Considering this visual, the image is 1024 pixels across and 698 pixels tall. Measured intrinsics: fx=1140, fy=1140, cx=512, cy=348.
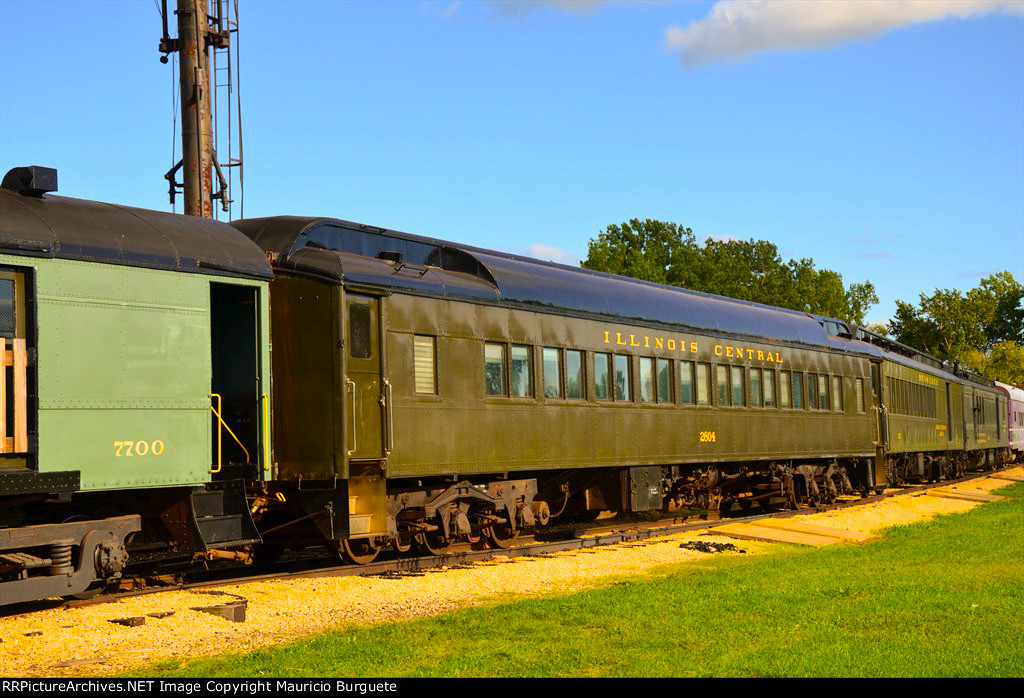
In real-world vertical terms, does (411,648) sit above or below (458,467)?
below

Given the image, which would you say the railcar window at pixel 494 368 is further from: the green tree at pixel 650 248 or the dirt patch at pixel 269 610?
the green tree at pixel 650 248

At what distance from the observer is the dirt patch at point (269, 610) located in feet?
27.9

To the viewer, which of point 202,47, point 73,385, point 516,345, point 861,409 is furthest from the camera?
point 861,409

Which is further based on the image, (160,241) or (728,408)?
(728,408)

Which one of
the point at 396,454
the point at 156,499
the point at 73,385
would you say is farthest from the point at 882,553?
the point at 73,385

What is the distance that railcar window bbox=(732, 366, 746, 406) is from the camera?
21.0m

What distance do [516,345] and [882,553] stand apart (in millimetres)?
5512

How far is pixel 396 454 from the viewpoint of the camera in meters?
13.4

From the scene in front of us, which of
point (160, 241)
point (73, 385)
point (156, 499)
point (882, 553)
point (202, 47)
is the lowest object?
point (882, 553)

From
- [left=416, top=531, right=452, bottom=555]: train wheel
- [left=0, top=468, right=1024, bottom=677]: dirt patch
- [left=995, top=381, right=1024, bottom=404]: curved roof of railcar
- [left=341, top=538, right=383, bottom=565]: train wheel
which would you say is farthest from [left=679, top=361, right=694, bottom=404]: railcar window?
[left=995, top=381, right=1024, bottom=404]: curved roof of railcar

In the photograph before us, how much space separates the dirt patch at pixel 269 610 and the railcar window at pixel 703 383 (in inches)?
176

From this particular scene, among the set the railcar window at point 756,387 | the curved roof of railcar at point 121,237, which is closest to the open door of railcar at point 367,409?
the curved roof of railcar at point 121,237
